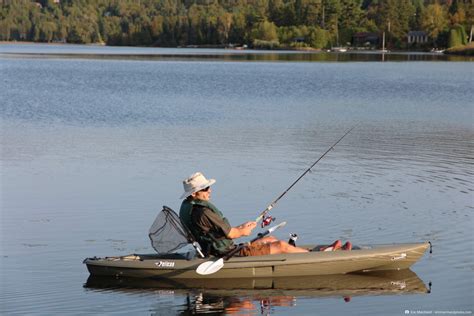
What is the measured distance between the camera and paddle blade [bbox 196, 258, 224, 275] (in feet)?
36.5

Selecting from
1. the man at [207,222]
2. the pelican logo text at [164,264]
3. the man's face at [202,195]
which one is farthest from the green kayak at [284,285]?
Answer: the man's face at [202,195]

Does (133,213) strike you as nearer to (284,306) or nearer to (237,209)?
(237,209)

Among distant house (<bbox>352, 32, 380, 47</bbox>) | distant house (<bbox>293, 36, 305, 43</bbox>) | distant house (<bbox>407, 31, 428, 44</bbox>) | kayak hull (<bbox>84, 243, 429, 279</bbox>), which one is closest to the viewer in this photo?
kayak hull (<bbox>84, 243, 429, 279</bbox>)

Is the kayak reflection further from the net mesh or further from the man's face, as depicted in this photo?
the man's face

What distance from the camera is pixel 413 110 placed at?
3634 centimetres

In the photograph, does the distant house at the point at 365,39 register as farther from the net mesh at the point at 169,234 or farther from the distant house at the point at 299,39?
the net mesh at the point at 169,234

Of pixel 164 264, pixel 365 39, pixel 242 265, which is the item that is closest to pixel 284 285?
pixel 242 265

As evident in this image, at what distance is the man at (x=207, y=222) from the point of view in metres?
11.1

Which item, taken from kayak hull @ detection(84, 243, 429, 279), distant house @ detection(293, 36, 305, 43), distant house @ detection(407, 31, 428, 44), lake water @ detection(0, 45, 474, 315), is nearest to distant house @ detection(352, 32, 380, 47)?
distant house @ detection(407, 31, 428, 44)

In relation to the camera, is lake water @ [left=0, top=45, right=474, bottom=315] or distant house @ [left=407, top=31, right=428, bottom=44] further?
distant house @ [left=407, top=31, right=428, bottom=44]

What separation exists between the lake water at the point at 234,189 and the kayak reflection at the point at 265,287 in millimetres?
39

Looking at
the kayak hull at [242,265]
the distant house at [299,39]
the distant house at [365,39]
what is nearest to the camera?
the kayak hull at [242,265]

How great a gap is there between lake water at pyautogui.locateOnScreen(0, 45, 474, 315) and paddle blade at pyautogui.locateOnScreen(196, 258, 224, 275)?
0.25 meters

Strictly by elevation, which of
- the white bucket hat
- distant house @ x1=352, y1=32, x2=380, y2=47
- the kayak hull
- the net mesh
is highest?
the white bucket hat
